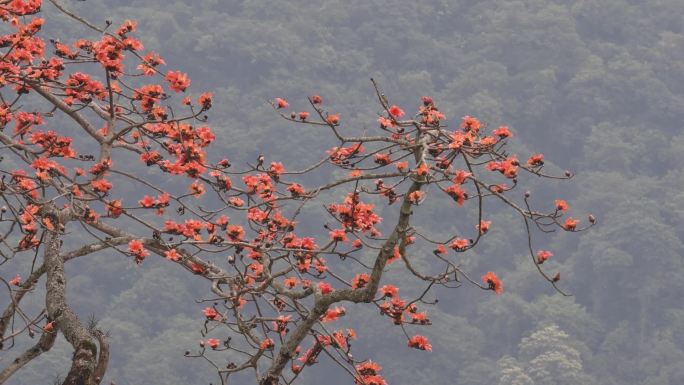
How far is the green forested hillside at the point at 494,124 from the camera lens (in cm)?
4394

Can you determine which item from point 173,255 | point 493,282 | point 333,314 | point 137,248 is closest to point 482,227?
point 493,282

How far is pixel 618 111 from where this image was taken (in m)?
58.0

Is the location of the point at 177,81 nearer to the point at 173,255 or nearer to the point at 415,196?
the point at 173,255

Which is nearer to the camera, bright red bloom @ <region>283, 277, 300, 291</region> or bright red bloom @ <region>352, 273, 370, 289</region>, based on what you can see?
bright red bloom @ <region>352, 273, 370, 289</region>

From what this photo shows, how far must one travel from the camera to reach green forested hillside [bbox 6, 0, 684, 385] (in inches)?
1730

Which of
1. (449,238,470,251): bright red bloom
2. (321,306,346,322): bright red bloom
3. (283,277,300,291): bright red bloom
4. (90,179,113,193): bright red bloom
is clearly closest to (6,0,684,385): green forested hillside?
(283,277,300,291): bright red bloom

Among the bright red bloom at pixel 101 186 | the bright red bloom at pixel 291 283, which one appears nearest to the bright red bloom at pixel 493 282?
the bright red bloom at pixel 291 283

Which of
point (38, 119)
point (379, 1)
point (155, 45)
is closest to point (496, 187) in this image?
point (38, 119)

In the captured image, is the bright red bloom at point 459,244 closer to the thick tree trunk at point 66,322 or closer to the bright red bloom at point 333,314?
the bright red bloom at point 333,314

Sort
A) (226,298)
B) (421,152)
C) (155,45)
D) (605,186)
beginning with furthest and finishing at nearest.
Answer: (155,45) → (605,186) → (226,298) → (421,152)

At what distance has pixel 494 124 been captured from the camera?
181 feet

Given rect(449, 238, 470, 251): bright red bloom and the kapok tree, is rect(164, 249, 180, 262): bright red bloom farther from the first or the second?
rect(449, 238, 470, 251): bright red bloom

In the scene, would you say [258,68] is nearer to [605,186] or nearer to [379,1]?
[379,1]

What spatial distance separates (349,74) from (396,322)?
54.8 metres
